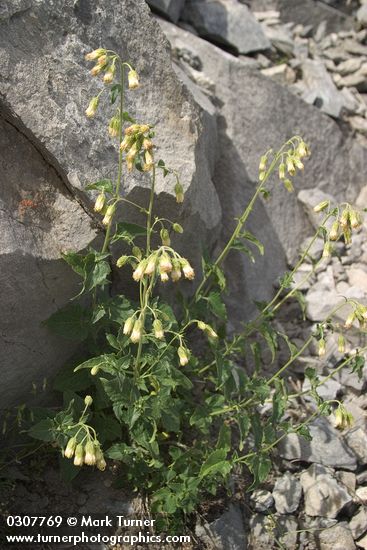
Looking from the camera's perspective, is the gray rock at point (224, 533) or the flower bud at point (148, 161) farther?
the gray rock at point (224, 533)

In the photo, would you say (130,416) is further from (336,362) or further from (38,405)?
(336,362)

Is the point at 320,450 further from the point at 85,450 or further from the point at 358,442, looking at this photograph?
the point at 85,450

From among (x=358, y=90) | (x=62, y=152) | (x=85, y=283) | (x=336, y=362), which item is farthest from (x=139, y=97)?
(x=358, y=90)

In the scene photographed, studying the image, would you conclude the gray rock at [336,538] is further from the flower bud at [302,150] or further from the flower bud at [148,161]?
the flower bud at [148,161]

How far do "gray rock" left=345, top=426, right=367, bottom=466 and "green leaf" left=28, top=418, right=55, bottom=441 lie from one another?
2185mm

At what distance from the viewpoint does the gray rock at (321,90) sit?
670cm

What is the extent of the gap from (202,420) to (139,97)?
2.10 meters

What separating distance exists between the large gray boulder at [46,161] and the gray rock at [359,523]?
214 cm

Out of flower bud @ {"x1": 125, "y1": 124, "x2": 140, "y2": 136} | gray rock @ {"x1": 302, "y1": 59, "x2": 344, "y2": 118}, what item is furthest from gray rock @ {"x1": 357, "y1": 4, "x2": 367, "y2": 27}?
flower bud @ {"x1": 125, "y1": 124, "x2": 140, "y2": 136}

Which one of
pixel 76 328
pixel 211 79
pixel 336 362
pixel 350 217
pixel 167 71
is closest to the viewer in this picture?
pixel 350 217

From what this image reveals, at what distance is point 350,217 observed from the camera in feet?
11.5

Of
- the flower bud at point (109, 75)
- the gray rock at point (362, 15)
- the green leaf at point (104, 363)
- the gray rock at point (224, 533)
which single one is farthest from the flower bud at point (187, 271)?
the gray rock at point (362, 15)

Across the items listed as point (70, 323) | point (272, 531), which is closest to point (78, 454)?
point (70, 323)

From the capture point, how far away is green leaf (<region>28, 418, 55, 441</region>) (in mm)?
3553
